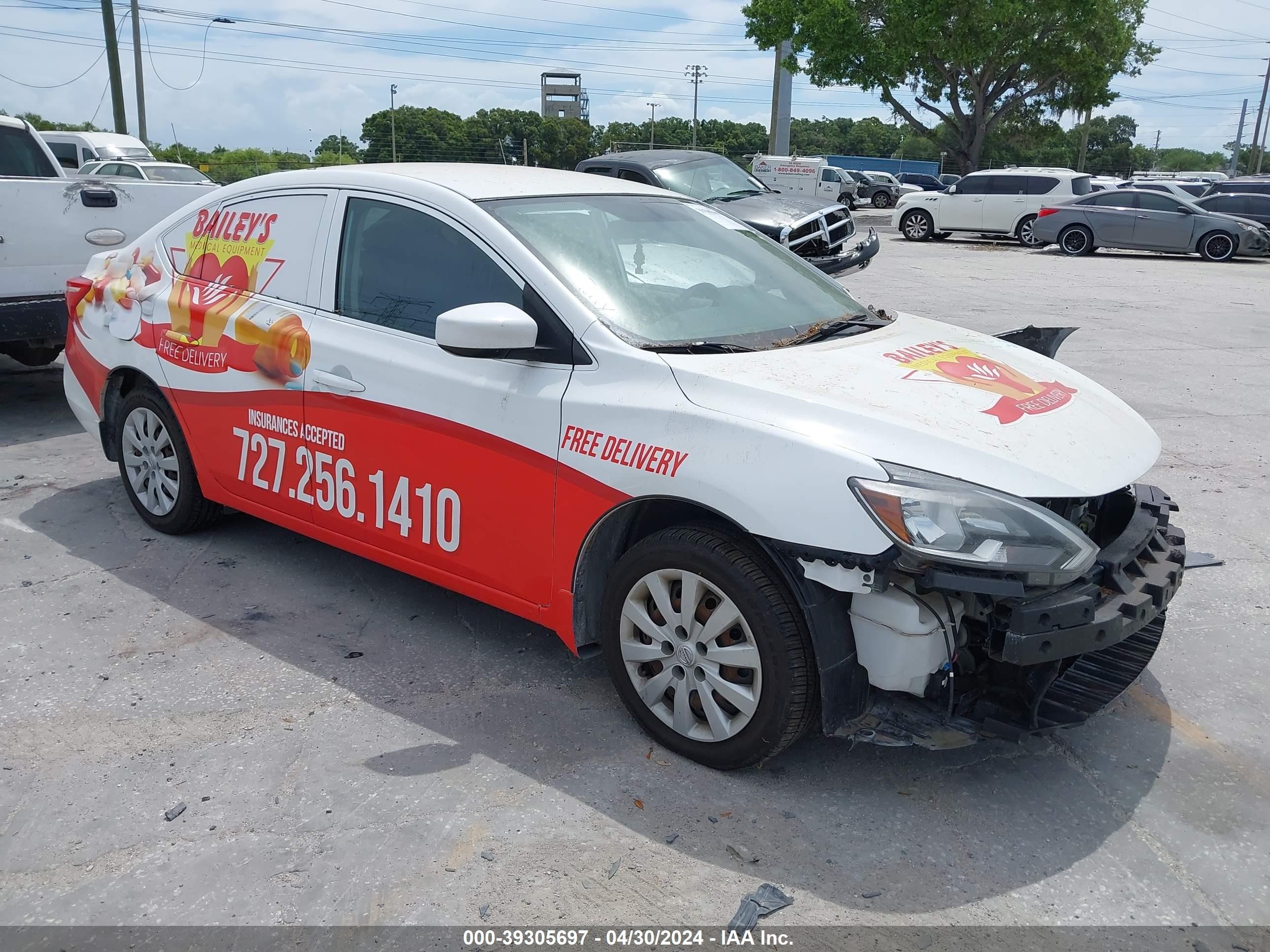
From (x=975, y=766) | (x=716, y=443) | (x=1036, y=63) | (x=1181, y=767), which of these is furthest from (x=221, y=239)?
(x=1036, y=63)

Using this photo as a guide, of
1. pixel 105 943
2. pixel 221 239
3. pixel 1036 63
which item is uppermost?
pixel 1036 63

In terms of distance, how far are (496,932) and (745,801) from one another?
2.79ft

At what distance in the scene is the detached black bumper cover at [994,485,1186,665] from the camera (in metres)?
2.72

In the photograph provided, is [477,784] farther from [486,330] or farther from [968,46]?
[968,46]

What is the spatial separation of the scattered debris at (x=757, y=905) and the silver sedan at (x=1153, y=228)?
2193 cm

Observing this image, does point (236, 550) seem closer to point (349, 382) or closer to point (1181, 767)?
point (349, 382)

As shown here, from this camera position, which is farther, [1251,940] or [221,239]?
[221,239]

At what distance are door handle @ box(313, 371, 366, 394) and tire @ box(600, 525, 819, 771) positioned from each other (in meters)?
1.27

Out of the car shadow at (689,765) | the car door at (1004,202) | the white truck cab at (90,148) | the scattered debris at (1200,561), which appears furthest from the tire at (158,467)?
the car door at (1004,202)

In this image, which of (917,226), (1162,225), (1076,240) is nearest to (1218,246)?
(1162,225)

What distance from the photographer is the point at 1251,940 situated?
8.37 feet

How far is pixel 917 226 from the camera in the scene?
86.1ft

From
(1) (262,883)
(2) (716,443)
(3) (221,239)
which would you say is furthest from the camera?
(3) (221,239)

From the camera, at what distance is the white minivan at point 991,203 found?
2409 cm
